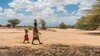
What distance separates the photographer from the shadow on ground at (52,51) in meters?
18.6

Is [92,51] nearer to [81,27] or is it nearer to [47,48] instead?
[47,48]

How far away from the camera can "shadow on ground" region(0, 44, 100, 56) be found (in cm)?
1859

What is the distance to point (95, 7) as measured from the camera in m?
38.8

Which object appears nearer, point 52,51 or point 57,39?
point 52,51

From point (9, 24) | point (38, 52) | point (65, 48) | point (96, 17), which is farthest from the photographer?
point (9, 24)

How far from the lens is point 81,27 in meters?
54.7

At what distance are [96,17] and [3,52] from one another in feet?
69.6

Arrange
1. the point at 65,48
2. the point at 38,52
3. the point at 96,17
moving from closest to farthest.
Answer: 1. the point at 38,52
2. the point at 65,48
3. the point at 96,17

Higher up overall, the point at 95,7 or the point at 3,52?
the point at 95,7

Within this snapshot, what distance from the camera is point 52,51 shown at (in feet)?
62.4

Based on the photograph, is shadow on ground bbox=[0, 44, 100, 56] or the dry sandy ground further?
the dry sandy ground

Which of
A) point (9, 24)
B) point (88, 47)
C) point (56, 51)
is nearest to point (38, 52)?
point (56, 51)

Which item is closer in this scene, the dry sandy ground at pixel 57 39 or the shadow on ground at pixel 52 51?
the shadow on ground at pixel 52 51

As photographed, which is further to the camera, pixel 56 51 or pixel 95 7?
pixel 95 7
